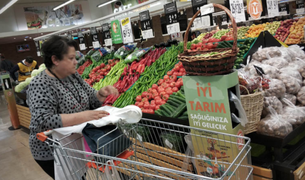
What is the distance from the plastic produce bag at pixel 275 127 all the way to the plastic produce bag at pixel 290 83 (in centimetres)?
46

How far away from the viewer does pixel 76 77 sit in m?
2.35

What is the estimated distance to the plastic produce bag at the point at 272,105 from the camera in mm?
2215

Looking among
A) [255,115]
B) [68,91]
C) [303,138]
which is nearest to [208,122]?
[255,115]

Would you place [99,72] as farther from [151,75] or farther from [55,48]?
[55,48]

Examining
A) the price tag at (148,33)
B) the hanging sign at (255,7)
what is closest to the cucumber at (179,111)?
the price tag at (148,33)

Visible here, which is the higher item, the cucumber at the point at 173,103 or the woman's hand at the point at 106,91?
the woman's hand at the point at 106,91

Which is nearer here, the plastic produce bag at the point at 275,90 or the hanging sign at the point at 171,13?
the plastic produce bag at the point at 275,90

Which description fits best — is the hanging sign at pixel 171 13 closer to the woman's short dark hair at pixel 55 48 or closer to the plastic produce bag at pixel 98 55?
the woman's short dark hair at pixel 55 48

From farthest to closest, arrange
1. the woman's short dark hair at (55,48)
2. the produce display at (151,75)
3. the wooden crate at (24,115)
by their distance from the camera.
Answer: the wooden crate at (24,115), the produce display at (151,75), the woman's short dark hair at (55,48)

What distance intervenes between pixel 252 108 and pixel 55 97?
60.8 inches

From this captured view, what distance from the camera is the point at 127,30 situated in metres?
4.84

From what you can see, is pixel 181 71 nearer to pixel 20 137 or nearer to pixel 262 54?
pixel 262 54

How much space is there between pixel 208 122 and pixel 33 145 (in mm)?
1426

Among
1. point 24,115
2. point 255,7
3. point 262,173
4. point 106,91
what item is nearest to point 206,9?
point 106,91
